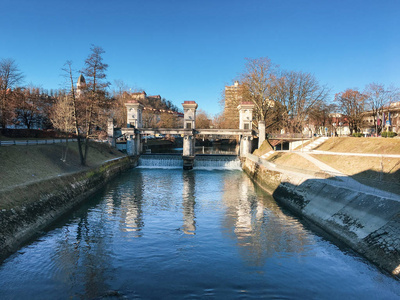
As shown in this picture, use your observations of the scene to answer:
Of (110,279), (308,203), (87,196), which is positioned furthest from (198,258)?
(87,196)

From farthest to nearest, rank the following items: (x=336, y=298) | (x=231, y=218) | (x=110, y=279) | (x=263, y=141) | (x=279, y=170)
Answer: (x=263, y=141) → (x=279, y=170) → (x=231, y=218) → (x=110, y=279) → (x=336, y=298)

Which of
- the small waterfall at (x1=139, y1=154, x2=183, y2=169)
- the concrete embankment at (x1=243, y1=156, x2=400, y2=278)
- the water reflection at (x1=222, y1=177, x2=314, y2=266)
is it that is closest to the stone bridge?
the small waterfall at (x1=139, y1=154, x2=183, y2=169)

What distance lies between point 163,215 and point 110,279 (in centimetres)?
956

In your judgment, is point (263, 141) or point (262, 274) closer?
point (262, 274)

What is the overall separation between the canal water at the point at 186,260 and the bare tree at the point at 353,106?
50.3 m

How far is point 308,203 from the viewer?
67.9ft

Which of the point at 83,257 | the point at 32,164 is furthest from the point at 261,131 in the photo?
the point at 83,257

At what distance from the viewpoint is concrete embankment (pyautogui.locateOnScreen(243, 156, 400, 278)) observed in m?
12.1

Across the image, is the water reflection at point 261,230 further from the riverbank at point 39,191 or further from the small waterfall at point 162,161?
the small waterfall at point 162,161

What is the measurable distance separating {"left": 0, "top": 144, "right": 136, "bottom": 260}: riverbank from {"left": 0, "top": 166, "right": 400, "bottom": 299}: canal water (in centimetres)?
95

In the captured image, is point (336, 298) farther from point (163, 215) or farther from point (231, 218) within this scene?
point (163, 215)

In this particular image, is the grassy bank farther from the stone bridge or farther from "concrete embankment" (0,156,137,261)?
the stone bridge

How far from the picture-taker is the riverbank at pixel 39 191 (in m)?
13.9

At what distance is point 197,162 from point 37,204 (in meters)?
35.2
